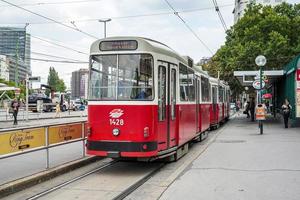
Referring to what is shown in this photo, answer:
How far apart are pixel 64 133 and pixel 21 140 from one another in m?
2.06

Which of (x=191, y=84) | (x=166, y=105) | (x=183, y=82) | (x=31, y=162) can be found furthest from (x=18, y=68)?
(x=166, y=105)

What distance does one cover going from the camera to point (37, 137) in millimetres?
10203

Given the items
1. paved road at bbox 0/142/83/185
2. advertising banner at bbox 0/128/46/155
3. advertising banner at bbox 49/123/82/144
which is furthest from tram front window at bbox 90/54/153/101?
paved road at bbox 0/142/83/185

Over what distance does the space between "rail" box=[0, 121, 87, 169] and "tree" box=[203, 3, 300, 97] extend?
81.3ft

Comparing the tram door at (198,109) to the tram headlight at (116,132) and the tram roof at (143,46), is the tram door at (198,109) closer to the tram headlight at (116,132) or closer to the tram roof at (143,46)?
the tram roof at (143,46)

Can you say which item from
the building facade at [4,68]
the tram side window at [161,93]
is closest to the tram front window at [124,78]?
the tram side window at [161,93]

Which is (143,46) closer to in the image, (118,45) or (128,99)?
(118,45)

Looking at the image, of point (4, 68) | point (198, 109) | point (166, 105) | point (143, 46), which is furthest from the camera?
point (4, 68)

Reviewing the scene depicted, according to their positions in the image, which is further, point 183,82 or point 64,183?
point 183,82

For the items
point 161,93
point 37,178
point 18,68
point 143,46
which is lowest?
→ point 37,178

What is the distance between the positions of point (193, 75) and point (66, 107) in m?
54.2

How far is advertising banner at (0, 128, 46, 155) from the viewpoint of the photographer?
8.96 meters

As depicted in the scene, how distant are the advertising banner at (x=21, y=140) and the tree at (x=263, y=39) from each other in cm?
2663

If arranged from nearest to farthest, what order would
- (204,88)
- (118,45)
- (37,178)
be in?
1. (37,178)
2. (118,45)
3. (204,88)
